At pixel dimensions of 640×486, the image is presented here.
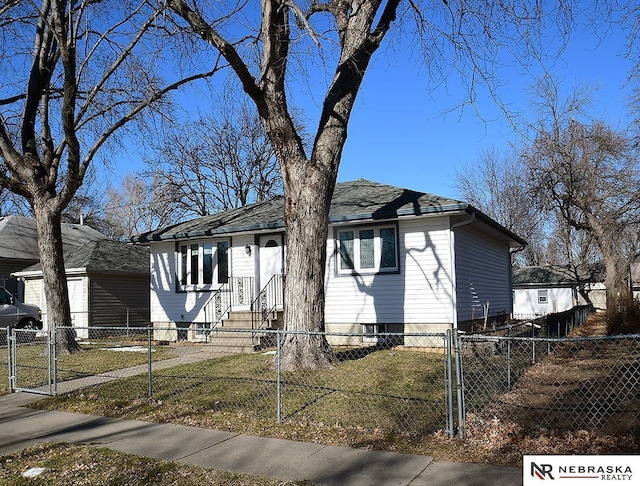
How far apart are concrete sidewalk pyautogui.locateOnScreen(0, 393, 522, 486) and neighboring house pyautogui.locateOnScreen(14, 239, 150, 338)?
14.6 m

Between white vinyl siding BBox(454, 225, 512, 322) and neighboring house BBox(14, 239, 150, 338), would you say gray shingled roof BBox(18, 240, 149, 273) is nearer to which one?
neighboring house BBox(14, 239, 150, 338)

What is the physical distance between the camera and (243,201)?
122 feet

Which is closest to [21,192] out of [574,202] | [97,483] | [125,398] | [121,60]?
[121,60]

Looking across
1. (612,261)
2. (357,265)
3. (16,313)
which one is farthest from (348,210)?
(612,261)

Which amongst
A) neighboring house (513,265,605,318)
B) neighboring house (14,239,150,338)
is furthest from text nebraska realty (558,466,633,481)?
neighboring house (513,265,605,318)

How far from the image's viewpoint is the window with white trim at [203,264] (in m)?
17.5

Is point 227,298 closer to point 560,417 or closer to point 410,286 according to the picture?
point 410,286

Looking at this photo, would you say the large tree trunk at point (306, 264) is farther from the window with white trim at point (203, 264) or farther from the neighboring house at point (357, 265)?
the window with white trim at point (203, 264)

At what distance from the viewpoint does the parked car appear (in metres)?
20.4

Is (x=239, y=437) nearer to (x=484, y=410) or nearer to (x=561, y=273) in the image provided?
(x=484, y=410)

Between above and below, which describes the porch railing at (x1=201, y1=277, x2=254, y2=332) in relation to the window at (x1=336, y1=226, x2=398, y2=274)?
below

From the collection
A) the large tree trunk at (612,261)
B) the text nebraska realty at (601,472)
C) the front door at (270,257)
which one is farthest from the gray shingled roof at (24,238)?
the large tree trunk at (612,261)

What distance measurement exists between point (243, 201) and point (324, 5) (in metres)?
26.5

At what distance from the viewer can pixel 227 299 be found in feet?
56.1
